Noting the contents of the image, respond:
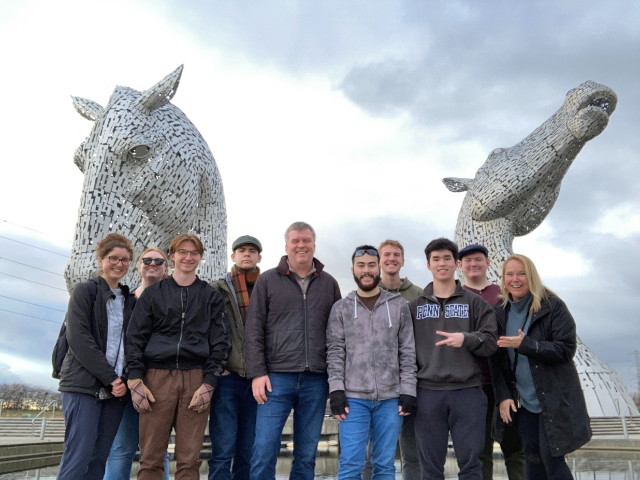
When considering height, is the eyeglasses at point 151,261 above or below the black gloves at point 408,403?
above

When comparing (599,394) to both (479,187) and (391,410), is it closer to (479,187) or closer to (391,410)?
(479,187)

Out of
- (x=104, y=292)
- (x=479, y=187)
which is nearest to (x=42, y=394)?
(x=479, y=187)

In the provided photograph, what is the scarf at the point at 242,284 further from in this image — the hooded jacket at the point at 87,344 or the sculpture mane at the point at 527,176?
the sculpture mane at the point at 527,176

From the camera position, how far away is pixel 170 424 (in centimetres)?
327

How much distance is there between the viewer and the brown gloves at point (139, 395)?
3.15 m

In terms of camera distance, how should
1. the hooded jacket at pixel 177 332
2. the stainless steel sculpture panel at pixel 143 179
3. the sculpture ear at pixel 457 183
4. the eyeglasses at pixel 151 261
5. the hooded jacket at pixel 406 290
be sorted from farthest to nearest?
the sculpture ear at pixel 457 183 → the stainless steel sculpture panel at pixel 143 179 → the hooded jacket at pixel 406 290 → the eyeglasses at pixel 151 261 → the hooded jacket at pixel 177 332

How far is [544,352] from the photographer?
3.21m

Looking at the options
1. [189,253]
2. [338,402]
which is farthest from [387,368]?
[189,253]

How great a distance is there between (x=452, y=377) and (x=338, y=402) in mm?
687

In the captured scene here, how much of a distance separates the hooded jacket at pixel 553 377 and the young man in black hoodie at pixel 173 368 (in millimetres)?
1757

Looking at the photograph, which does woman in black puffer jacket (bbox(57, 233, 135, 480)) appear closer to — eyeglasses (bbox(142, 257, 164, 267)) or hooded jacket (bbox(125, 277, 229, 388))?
hooded jacket (bbox(125, 277, 229, 388))

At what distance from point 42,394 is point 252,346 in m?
31.1

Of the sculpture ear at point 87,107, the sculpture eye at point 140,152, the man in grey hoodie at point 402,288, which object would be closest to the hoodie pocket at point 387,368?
the man in grey hoodie at point 402,288

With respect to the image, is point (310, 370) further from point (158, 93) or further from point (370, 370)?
point (158, 93)
